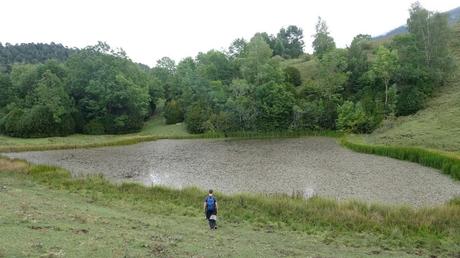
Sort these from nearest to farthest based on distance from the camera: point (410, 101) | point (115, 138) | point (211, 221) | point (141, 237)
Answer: point (141, 237) < point (211, 221) < point (410, 101) < point (115, 138)

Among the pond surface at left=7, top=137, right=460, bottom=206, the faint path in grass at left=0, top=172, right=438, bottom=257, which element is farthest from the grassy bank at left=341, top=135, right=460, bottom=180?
the faint path in grass at left=0, top=172, right=438, bottom=257

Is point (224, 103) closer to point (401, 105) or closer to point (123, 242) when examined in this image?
point (401, 105)

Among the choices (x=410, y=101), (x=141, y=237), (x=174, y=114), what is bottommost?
(x=141, y=237)

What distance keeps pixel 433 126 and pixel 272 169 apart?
26923 mm

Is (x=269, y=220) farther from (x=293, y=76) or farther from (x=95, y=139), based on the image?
(x=293, y=76)

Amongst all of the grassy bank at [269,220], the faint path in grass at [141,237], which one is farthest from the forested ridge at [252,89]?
the faint path in grass at [141,237]

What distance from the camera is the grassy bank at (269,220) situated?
1762 centimetres

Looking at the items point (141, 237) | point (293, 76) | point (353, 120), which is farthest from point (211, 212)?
point (293, 76)

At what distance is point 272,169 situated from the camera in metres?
39.8

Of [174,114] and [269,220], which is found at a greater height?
[174,114]

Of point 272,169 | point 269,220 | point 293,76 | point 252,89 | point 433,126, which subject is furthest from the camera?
point 293,76

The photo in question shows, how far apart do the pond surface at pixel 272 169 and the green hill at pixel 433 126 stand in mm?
6053

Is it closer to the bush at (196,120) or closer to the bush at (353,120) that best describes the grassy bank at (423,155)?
the bush at (353,120)

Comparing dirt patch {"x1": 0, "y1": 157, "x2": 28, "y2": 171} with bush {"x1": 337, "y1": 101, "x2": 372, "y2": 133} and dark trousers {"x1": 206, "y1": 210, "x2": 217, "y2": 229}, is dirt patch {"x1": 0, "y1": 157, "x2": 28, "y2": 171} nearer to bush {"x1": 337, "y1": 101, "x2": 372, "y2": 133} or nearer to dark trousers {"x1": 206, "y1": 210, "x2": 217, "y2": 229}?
dark trousers {"x1": 206, "y1": 210, "x2": 217, "y2": 229}
